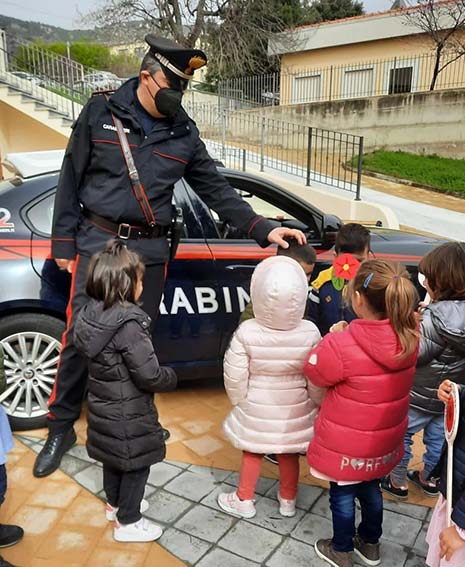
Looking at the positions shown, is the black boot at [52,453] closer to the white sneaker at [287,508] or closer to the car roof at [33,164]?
the white sneaker at [287,508]

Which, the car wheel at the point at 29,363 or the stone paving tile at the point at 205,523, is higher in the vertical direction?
the car wheel at the point at 29,363

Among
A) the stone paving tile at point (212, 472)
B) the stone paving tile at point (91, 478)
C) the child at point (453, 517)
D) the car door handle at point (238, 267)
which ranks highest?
the car door handle at point (238, 267)

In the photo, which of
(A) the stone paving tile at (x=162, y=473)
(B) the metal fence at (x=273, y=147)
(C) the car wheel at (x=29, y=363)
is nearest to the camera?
(A) the stone paving tile at (x=162, y=473)

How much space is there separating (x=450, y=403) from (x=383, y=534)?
1058mm

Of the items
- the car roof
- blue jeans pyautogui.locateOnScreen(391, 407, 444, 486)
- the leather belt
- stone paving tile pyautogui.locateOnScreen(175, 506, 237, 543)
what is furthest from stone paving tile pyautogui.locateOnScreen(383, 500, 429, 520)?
the car roof

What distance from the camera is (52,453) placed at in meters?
2.93

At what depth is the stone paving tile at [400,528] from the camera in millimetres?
2473

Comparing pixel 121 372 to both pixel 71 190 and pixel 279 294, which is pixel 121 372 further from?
pixel 71 190

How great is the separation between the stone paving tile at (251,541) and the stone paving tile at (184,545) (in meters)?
0.08

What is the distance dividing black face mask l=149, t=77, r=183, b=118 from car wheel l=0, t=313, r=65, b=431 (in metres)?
1.34

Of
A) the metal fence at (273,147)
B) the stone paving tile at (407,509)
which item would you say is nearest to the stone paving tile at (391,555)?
the stone paving tile at (407,509)

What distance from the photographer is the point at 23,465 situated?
Answer: 9.71 feet

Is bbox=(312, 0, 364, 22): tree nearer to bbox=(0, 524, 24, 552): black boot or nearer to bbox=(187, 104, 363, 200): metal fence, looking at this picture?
bbox=(187, 104, 363, 200): metal fence

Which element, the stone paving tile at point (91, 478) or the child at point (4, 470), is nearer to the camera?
the child at point (4, 470)
